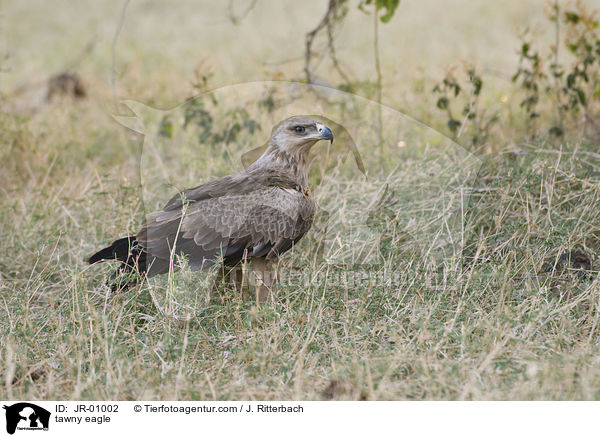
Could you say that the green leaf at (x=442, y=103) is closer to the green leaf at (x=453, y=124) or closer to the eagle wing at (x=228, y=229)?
the green leaf at (x=453, y=124)

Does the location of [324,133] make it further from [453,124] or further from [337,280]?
[453,124]

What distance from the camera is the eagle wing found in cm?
367

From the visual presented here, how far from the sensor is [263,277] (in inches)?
152

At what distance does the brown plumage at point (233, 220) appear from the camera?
145 inches

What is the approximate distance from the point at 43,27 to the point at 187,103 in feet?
23.2
